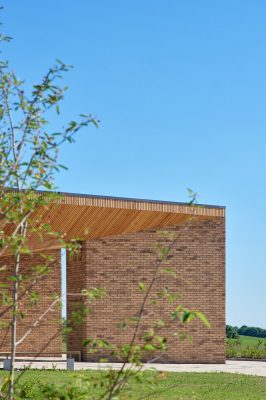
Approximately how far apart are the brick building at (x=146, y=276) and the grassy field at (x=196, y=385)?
366 cm

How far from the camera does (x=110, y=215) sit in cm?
1947

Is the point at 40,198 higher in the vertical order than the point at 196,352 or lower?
higher

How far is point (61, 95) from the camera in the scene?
5.33m

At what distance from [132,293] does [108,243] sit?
1456 mm

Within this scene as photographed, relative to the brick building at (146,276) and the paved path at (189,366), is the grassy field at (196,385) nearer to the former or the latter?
the paved path at (189,366)

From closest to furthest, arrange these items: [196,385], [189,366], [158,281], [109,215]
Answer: [196,385] < [109,215] < [189,366] < [158,281]

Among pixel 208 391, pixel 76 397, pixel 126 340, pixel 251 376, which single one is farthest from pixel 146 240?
pixel 76 397

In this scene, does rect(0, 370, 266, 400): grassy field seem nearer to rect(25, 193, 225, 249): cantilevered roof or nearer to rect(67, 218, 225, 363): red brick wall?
rect(25, 193, 225, 249): cantilevered roof

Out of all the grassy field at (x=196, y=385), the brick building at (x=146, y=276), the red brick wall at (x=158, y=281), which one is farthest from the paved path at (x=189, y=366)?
the grassy field at (x=196, y=385)

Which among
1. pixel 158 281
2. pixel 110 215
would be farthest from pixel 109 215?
pixel 158 281

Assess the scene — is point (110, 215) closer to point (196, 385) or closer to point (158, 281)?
point (158, 281)

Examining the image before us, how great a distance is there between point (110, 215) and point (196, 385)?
5.68m

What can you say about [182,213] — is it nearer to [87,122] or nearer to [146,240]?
[146,240]

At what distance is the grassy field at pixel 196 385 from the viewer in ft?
42.5
